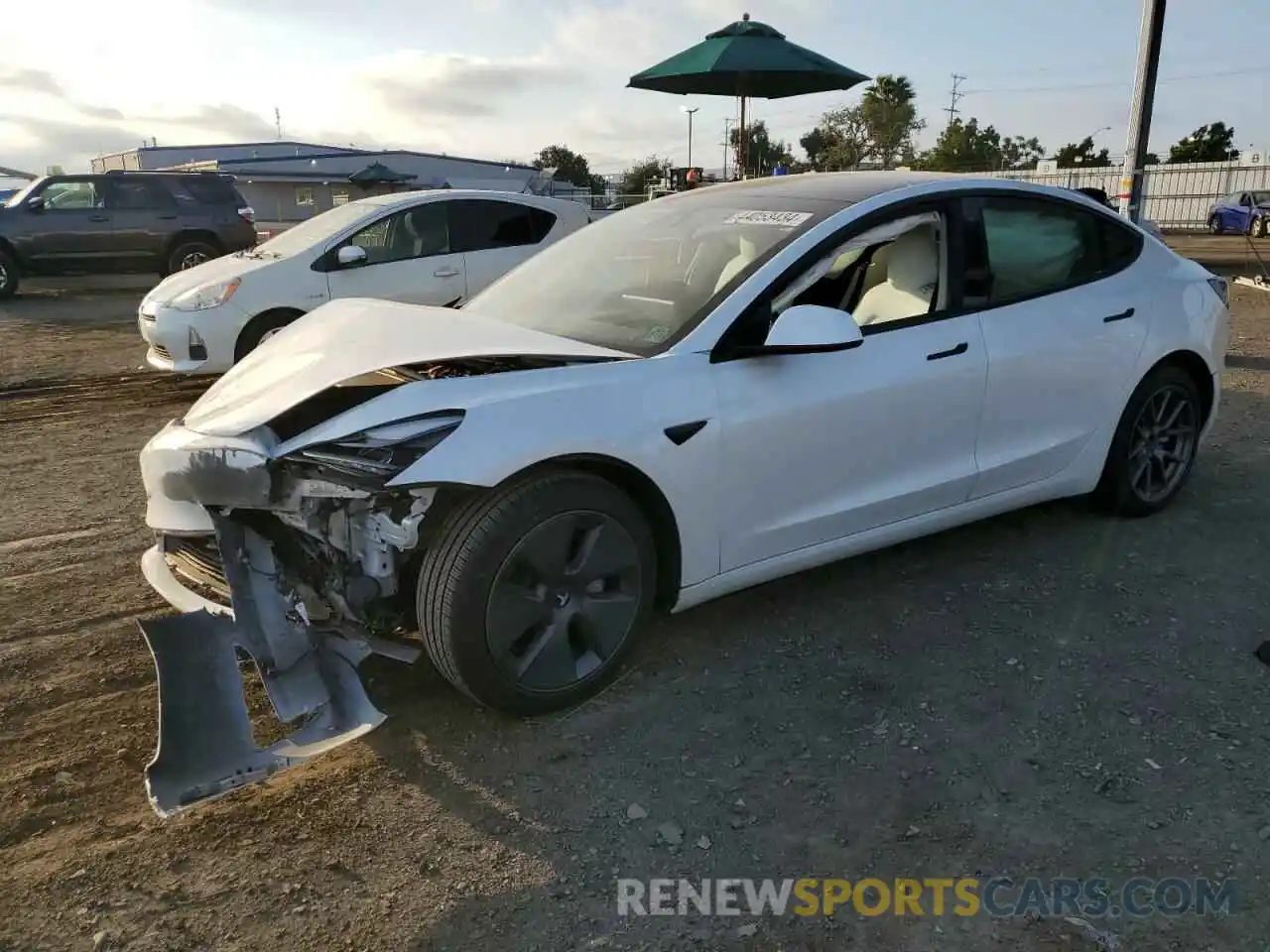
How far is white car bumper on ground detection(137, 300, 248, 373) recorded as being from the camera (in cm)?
734

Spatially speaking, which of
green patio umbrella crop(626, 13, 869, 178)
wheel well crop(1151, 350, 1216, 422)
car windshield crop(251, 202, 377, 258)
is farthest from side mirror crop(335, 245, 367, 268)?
wheel well crop(1151, 350, 1216, 422)

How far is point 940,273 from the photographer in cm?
376

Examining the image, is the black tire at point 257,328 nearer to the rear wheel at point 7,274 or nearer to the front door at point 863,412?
the front door at point 863,412

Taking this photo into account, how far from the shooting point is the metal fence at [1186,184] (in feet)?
115

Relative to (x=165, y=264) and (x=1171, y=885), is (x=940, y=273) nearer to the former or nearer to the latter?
(x=1171, y=885)

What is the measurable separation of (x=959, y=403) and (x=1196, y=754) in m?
1.41

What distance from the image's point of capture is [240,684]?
8.68 ft

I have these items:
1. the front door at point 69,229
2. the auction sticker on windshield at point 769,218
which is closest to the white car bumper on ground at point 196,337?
the auction sticker on windshield at point 769,218

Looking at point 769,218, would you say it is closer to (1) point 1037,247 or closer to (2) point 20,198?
(1) point 1037,247

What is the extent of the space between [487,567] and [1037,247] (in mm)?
2768

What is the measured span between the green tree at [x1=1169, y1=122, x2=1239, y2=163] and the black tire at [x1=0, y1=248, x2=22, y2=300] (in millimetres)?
63662

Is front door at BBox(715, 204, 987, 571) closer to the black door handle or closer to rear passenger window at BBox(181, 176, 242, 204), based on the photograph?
the black door handle

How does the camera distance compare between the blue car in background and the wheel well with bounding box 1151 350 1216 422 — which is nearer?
the wheel well with bounding box 1151 350 1216 422
